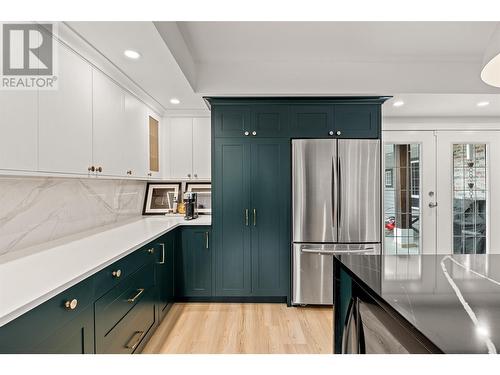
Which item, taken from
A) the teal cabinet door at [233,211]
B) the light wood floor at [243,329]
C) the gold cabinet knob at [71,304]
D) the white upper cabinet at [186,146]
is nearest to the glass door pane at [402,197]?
the light wood floor at [243,329]

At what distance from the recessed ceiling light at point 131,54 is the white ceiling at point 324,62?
0.28 feet

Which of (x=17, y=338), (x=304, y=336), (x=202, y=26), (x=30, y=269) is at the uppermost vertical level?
(x=202, y=26)

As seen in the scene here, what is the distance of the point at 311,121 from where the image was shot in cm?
289

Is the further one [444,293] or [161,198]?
[161,198]

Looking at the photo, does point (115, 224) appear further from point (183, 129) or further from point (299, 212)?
point (299, 212)

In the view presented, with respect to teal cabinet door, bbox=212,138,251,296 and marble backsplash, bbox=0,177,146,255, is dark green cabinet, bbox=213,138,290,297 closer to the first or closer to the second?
teal cabinet door, bbox=212,138,251,296

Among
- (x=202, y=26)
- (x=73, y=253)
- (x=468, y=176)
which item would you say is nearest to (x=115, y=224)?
(x=73, y=253)

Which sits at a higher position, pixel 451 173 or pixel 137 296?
pixel 451 173

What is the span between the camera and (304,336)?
91.4 inches

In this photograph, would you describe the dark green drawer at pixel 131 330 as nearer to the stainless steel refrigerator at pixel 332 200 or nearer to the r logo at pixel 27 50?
the r logo at pixel 27 50

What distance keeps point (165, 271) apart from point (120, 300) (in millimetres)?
977

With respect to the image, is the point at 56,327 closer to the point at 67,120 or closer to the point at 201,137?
the point at 67,120

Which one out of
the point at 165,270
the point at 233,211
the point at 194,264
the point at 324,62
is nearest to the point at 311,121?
the point at 324,62

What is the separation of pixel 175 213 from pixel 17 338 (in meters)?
2.68
